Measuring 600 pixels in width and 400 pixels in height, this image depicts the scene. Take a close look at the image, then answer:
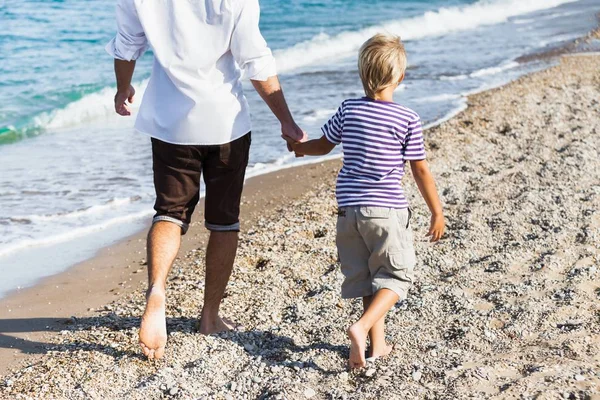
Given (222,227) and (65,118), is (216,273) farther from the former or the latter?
(65,118)

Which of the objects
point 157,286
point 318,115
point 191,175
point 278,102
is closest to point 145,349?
point 157,286

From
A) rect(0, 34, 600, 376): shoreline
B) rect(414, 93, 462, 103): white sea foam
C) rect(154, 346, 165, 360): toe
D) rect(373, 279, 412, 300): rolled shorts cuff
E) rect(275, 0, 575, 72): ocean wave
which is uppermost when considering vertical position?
rect(373, 279, 412, 300): rolled shorts cuff

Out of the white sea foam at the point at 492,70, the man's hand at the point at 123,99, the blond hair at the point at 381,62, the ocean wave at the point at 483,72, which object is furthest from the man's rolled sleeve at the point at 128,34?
the white sea foam at the point at 492,70

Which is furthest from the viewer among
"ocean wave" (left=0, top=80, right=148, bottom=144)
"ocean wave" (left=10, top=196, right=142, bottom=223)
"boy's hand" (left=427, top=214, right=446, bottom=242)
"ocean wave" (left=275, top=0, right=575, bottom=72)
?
"ocean wave" (left=275, top=0, right=575, bottom=72)

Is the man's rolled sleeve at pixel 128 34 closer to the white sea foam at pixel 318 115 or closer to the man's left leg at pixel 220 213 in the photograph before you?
the man's left leg at pixel 220 213

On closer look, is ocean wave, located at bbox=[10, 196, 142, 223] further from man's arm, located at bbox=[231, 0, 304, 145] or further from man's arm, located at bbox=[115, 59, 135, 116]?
man's arm, located at bbox=[231, 0, 304, 145]

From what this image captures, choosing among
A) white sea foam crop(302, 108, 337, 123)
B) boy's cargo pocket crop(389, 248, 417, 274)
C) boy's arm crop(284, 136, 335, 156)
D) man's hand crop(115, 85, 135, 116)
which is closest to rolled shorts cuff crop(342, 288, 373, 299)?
boy's cargo pocket crop(389, 248, 417, 274)

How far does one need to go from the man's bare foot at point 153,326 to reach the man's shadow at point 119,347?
0.75ft

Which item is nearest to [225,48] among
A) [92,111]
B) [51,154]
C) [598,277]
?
[598,277]

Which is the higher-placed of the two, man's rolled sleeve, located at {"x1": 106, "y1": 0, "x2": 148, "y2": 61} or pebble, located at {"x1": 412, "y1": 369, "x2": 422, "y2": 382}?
man's rolled sleeve, located at {"x1": 106, "y1": 0, "x2": 148, "y2": 61}

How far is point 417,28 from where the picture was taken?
19.8 meters

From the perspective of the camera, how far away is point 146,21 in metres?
3.53

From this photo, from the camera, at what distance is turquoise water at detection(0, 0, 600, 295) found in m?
6.38

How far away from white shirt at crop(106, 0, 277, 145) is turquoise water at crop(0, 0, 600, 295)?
6.73 feet
